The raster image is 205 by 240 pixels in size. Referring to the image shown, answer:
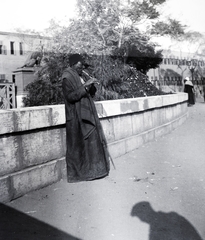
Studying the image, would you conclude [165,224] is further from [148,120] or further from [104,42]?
[104,42]

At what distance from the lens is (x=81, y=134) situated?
4699 millimetres

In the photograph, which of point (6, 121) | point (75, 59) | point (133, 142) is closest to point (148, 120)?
point (133, 142)

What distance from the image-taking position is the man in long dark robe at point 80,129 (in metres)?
4.57

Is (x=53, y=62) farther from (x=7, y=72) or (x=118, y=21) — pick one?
(x=7, y=72)

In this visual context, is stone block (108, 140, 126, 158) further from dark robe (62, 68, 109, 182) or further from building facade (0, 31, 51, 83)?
building facade (0, 31, 51, 83)

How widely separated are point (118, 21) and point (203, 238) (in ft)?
59.3

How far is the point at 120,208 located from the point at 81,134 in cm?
124

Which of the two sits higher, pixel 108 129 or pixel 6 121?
pixel 6 121

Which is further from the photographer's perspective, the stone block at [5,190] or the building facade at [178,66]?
the building facade at [178,66]

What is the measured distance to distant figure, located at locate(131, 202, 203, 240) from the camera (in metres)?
3.21

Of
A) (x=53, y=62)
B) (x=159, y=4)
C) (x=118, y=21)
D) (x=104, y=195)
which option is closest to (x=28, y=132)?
(x=104, y=195)

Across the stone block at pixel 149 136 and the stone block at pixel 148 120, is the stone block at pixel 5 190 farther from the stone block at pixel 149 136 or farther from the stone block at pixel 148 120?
the stone block at pixel 148 120

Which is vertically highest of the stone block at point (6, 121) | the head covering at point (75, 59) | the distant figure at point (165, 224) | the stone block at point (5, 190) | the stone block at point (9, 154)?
the head covering at point (75, 59)

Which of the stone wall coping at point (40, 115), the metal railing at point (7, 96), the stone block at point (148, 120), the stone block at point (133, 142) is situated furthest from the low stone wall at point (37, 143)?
the metal railing at point (7, 96)
